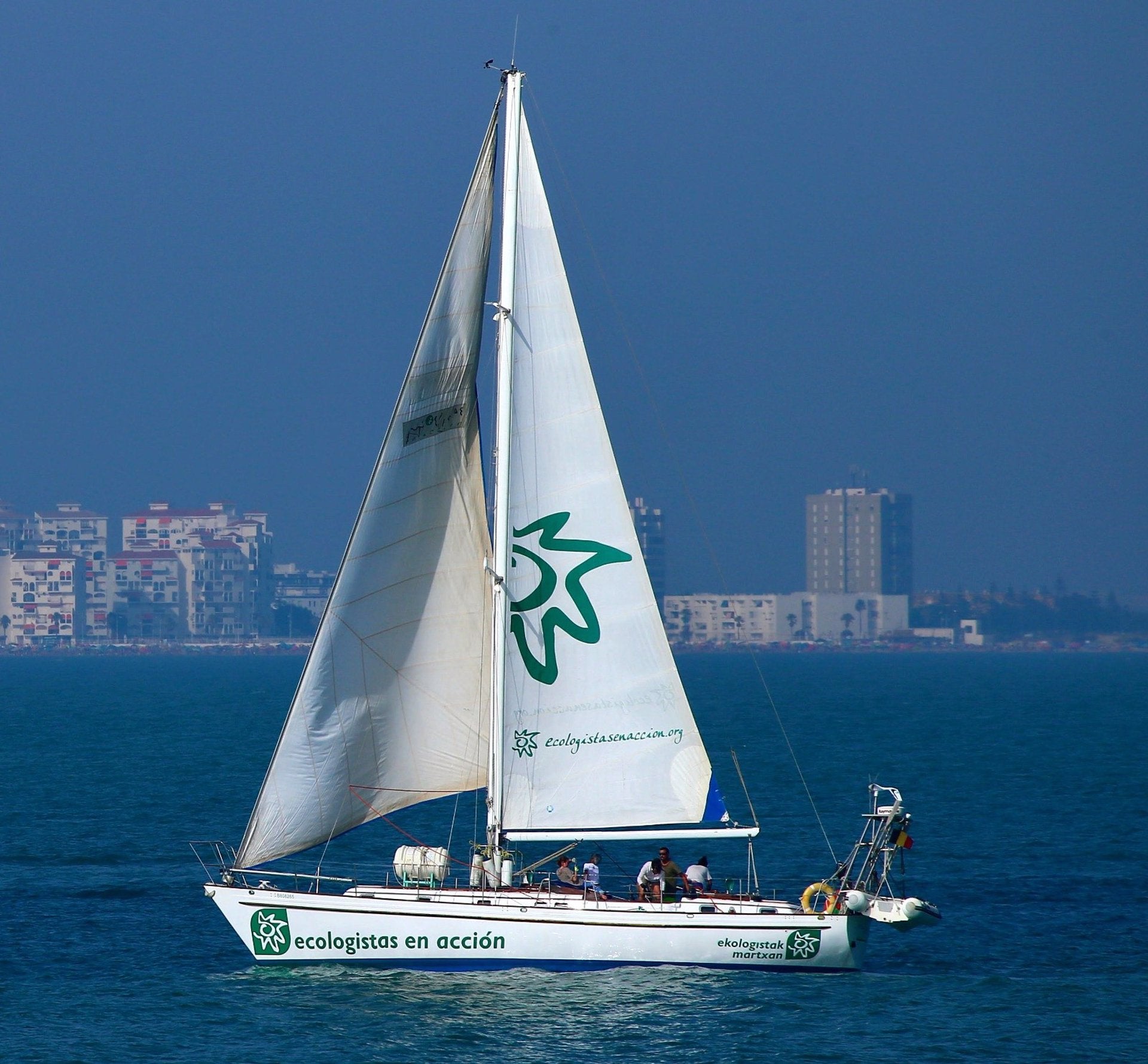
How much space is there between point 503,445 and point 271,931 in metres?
8.43

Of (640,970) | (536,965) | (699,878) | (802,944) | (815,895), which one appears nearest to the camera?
(536,965)

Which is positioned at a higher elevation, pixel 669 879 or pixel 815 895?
pixel 669 879

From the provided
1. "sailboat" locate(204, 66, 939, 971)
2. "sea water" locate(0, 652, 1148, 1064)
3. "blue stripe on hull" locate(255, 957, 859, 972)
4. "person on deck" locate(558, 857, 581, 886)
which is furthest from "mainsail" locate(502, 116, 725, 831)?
"sea water" locate(0, 652, 1148, 1064)

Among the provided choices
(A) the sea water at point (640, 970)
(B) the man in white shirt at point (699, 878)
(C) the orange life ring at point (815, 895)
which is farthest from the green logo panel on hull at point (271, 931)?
(C) the orange life ring at point (815, 895)

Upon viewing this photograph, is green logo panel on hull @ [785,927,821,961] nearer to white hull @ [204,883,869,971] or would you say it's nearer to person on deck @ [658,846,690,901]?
white hull @ [204,883,869,971]

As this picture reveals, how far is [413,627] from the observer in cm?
2867

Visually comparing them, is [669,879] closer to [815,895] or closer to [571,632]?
[815,895]

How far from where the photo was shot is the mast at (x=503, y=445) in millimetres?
27609

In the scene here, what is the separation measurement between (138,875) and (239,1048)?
51.8 feet

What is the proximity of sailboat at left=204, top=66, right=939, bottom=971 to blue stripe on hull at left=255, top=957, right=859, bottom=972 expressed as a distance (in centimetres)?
7

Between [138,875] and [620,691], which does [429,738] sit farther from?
[138,875]

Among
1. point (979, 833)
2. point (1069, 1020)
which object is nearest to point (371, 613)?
point (1069, 1020)

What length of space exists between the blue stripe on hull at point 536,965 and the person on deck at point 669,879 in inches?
43.2

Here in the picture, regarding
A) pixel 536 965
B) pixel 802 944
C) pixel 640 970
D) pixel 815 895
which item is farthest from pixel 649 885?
pixel 815 895
